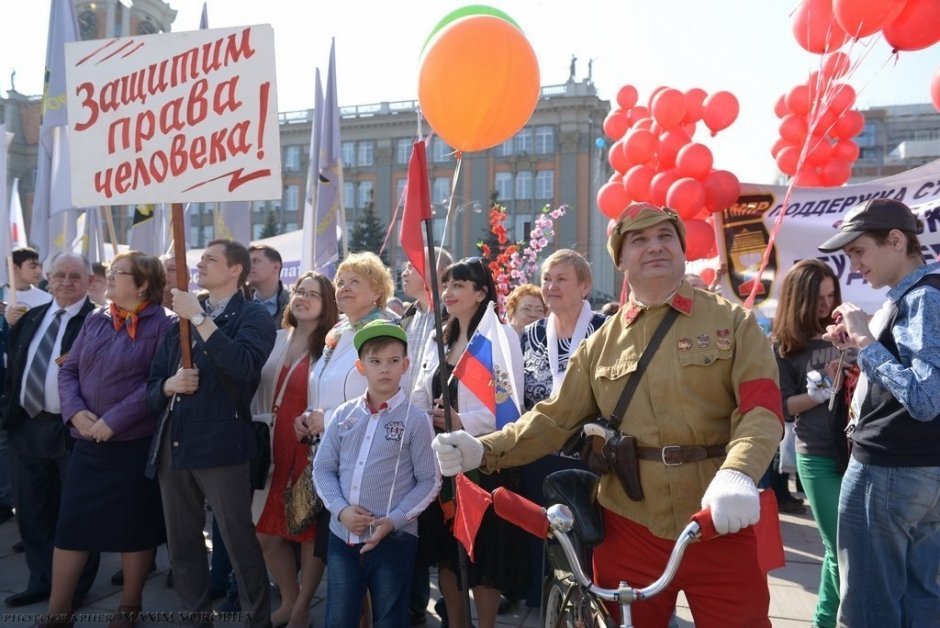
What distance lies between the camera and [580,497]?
7.84 ft

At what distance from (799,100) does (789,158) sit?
63cm

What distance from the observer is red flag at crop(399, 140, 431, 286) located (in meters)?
2.84

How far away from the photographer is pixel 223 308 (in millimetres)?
3879

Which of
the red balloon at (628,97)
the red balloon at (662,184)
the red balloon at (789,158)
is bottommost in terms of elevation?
the red balloon at (662,184)

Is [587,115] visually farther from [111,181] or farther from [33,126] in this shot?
[111,181]

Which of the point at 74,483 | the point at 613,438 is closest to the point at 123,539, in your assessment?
the point at 74,483

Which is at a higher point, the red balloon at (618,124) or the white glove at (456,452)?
the red balloon at (618,124)

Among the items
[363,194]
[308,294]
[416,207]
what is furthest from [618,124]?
[363,194]

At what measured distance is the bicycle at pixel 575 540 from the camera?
1.84 meters

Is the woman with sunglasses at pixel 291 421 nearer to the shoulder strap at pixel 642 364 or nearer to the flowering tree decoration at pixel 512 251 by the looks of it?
the shoulder strap at pixel 642 364

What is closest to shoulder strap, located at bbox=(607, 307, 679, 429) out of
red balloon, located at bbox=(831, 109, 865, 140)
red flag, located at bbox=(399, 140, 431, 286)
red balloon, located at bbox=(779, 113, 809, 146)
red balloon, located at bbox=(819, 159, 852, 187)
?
red flag, located at bbox=(399, 140, 431, 286)

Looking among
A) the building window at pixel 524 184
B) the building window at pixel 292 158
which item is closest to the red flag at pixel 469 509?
the building window at pixel 524 184

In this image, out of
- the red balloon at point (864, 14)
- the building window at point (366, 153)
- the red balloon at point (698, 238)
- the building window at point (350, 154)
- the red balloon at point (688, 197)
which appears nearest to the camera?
the red balloon at point (864, 14)

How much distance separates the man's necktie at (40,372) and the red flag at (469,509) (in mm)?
3231
